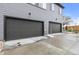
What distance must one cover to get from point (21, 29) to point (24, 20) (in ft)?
3.15

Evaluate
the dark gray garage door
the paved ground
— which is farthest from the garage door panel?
the paved ground

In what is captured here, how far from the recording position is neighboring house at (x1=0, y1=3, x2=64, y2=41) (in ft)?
34.9

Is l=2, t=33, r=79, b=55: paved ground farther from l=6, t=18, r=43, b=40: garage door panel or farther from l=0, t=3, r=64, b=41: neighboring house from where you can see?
l=0, t=3, r=64, b=41: neighboring house

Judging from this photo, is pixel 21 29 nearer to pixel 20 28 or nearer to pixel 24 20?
pixel 20 28

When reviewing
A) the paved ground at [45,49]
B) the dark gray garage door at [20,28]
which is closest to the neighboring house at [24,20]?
the dark gray garage door at [20,28]

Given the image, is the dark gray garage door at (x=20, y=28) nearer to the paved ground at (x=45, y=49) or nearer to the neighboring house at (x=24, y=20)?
the neighboring house at (x=24, y=20)

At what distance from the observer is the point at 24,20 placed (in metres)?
13.3

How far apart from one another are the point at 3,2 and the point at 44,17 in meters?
8.11

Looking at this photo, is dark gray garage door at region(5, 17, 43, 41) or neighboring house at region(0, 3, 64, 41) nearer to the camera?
neighboring house at region(0, 3, 64, 41)

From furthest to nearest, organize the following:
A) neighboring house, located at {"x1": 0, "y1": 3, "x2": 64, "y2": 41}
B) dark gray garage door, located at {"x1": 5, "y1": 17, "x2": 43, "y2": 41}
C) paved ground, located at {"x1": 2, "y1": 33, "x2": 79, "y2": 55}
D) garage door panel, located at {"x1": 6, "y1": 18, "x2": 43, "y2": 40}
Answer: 1. garage door panel, located at {"x1": 6, "y1": 18, "x2": 43, "y2": 40}
2. dark gray garage door, located at {"x1": 5, "y1": 17, "x2": 43, "y2": 41}
3. neighboring house, located at {"x1": 0, "y1": 3, "x2": 64, "y2": 41}
4. paved ground, located at {"x1": 2, "y1": 33, "x2": 79, "y2": 55}

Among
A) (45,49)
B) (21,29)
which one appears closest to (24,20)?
(21,29)

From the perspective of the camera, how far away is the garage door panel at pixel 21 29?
11149mm

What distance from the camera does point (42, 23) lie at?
17.5 meters

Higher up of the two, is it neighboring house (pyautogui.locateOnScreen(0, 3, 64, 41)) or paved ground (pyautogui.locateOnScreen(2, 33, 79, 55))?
neighboring house (pyautogui.locateOnScreen(0, 3, 64, 41))
